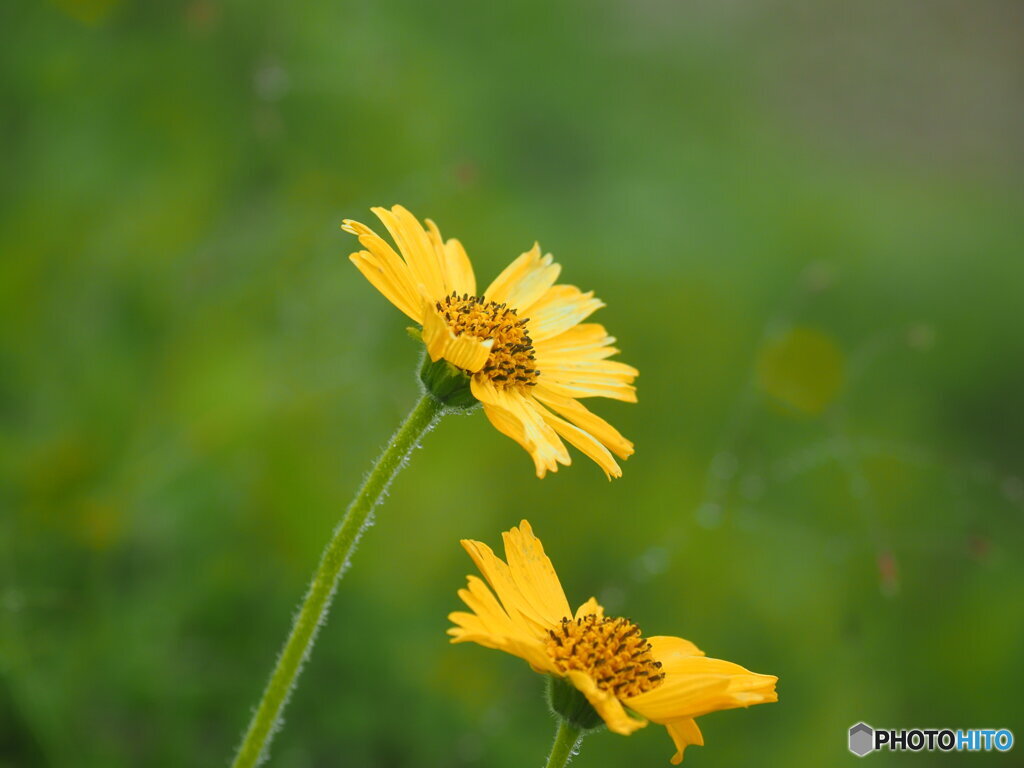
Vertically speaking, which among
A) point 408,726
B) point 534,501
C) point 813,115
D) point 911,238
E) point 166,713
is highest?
point 813,115

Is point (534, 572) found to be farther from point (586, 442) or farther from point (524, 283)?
point (524, 283)

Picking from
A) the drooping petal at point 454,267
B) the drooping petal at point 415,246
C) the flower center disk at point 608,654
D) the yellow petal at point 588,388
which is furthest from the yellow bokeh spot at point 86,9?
the flower center disk at point 608,654

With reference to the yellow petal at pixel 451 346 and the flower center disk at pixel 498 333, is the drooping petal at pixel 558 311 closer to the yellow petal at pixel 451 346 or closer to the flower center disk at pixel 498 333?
the flower center disk at pixel 498 333

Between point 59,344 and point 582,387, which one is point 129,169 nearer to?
point 59,344

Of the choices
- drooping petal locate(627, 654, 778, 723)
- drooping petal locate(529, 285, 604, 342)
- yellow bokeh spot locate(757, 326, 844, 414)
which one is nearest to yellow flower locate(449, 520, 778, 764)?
drooping petal locate(627, 654, 778, 723)

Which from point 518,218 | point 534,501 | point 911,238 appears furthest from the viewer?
point 911,238

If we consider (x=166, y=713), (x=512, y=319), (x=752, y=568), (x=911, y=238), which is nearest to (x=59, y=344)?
(x=166, y=713)

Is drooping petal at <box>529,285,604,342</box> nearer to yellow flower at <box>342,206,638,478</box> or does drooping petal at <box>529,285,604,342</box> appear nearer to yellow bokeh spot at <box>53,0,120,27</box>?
yellow flower at <box>342,206,638,478</box>
